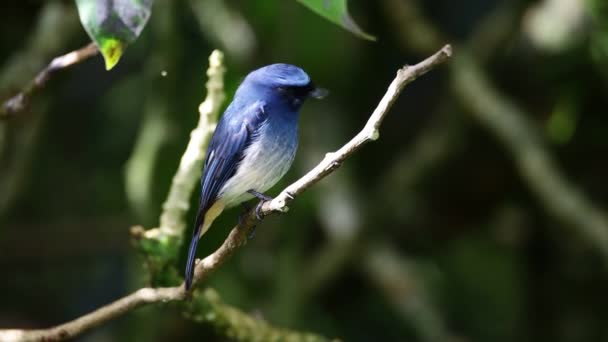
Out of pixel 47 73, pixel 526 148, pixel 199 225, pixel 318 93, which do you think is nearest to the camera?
pixel 318 93

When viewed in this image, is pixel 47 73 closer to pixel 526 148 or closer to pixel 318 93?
pixel 318 93

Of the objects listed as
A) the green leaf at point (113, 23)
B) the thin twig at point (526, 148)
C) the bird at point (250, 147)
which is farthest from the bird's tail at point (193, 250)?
the thin twig at point (526, 148)

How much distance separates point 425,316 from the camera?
3123mm

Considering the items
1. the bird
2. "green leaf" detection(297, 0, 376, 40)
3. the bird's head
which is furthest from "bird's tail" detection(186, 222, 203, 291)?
"green leaf" detection(297, 0, 376, 40)

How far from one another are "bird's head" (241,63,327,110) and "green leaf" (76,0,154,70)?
0.21 metres

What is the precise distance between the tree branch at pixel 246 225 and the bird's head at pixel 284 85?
0.52 ft

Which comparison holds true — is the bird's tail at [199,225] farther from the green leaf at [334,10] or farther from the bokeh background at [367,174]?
the bokeh background at [367,174]

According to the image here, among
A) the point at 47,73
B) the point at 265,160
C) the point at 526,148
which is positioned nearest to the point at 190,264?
the point at 265,160

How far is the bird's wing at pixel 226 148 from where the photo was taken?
154 centimetres

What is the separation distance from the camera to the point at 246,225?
56.2 inches

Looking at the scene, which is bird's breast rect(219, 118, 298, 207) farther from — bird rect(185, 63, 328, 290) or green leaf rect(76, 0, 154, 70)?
green leaf rect(76, 0, 154, 70)

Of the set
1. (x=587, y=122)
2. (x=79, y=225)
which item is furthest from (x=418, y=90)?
(x=79, y=225)

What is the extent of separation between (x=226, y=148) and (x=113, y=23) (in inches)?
14.0

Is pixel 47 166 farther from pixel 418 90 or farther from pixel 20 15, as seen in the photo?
pixel 418 90
